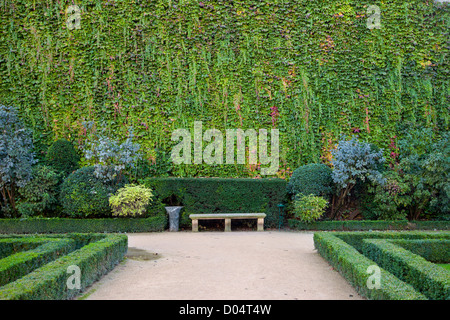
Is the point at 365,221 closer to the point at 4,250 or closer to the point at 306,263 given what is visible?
the point at 306,263

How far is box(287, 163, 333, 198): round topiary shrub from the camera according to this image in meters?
9.03

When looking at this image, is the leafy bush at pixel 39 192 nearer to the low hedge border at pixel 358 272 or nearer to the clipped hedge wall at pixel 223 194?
the clipped hedge wall at pixel 223 194

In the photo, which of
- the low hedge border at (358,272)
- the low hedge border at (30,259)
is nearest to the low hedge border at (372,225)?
the low hedge border at (358,272)

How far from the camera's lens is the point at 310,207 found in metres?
8.62

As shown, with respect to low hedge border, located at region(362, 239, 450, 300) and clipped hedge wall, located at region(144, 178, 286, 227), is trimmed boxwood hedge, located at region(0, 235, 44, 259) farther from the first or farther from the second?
low hedge border, located at region(362, 239, 450, 300)

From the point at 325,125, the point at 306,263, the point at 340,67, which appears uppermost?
the point at 340,67

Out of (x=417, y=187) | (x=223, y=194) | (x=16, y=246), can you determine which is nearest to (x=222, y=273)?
(x=16, y=246)

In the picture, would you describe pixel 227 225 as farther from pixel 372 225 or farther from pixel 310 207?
pixel 372 225

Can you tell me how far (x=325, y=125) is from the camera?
10.5 m

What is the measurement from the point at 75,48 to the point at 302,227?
7756mm

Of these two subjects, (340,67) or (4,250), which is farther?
(340,67)

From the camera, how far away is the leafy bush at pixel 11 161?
8.79 metres

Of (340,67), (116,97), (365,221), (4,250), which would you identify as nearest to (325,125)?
(340,67)

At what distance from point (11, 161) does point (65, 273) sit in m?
6.22
